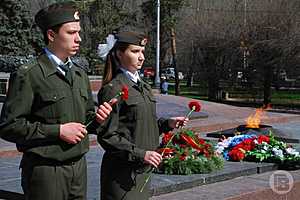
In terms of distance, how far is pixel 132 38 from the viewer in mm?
3604

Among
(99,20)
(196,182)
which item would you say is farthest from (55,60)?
(99,20)

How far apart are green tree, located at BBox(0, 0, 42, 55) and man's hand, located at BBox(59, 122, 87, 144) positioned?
60.5ft

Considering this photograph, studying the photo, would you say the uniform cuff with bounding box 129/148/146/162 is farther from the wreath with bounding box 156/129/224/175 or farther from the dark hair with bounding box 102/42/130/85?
the wreath with bounding box 156/129/224/175

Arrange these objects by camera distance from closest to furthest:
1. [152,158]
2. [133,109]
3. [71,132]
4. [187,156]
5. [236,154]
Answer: [71,132] → [152,158] → [133,109] → [187,156] → [236,154]

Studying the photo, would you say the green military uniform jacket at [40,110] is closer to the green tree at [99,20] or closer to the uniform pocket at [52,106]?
the uniform pocket at [52,106]

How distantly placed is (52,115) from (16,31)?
19.1 metres

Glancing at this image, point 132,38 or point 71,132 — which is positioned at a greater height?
point 132,38

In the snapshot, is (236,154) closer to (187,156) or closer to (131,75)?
(187,156)

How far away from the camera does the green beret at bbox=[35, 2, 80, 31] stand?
2.99 m

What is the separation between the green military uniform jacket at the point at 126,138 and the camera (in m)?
3.49

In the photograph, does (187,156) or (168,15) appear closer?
(187,156)

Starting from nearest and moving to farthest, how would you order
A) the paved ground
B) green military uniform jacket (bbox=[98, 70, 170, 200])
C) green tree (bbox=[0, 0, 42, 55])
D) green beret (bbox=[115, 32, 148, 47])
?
green military uniform jacket (bbox=[98, 70, 170, 200]), green beret (bbox=[115, 32, 148, 47]), the paved ground, green tree (bbox=[0, 0, 42, 55])

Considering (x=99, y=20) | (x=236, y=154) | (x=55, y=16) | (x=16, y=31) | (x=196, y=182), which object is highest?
(x=55, y=16)

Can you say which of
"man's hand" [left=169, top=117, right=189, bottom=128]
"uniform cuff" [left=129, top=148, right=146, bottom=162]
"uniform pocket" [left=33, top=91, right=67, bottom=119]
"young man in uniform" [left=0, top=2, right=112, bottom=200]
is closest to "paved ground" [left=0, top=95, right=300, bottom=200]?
"man's hand" [left=169, top=117, right=189, bottom=128]
